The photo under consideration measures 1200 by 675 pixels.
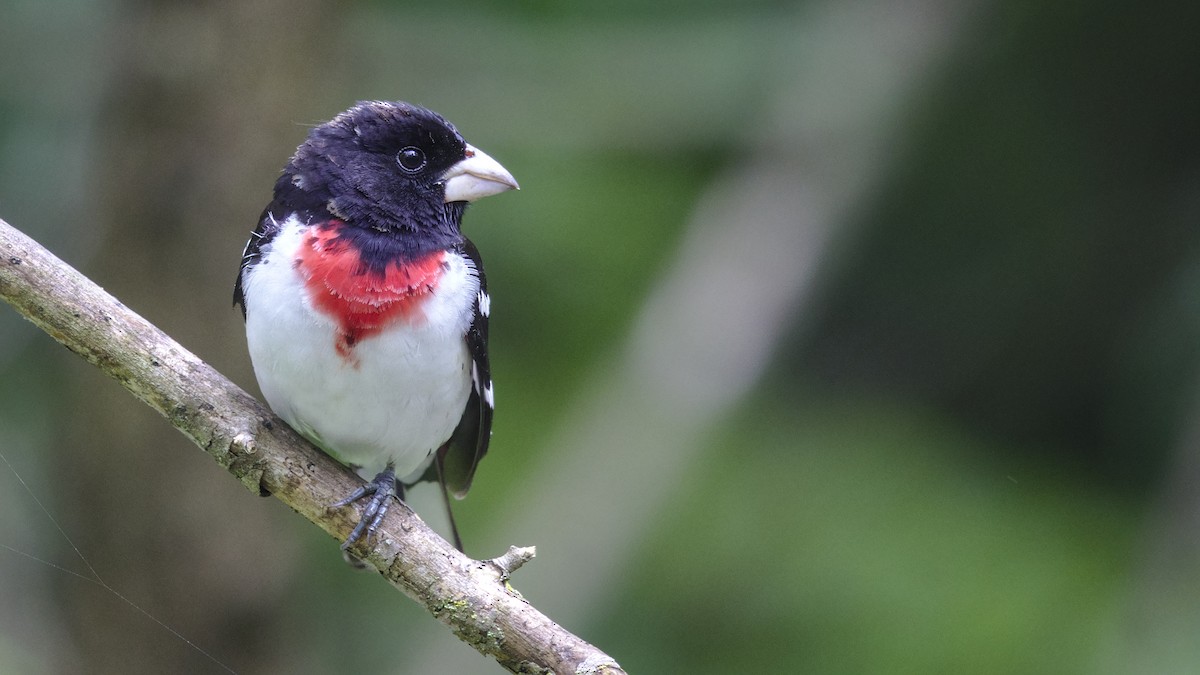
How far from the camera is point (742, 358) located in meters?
5.51

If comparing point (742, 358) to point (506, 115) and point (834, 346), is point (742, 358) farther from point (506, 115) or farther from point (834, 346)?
point (506, 115)

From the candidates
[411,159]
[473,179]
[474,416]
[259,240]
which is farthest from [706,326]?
[259,240]

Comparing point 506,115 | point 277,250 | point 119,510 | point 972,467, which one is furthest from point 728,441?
point 277,250

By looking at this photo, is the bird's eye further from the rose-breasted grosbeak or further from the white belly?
the white belly

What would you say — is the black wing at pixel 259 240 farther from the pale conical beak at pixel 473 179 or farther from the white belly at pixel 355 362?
the pale conical beak at pixel 473 179

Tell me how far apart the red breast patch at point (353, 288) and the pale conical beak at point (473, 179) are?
0.38 m

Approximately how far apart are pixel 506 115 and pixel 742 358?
164 centimetres

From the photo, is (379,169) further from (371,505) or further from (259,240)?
(371,505)

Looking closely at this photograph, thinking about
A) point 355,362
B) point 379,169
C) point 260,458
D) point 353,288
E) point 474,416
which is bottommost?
point 260,458

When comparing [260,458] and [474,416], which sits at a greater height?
[474,416]

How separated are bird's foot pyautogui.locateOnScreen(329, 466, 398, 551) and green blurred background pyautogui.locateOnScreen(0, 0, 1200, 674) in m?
1.65

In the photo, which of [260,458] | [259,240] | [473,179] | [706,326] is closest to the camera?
[260,458]

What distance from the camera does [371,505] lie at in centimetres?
277

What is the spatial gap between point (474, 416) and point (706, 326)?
91.4 inches
